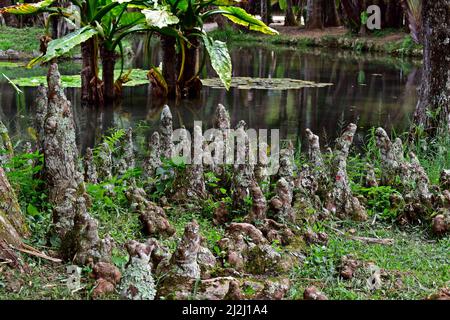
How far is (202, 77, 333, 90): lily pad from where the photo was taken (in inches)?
521

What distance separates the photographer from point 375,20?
25.6 m

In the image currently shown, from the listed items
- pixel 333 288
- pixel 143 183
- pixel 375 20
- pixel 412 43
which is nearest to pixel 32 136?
pixel 143 183

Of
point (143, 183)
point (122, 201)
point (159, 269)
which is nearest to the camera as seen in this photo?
point (159, 269)

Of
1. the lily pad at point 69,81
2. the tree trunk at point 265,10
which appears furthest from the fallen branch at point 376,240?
the tree trunk at point 265,10

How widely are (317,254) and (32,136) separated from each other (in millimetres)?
4855

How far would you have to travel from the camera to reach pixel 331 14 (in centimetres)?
3000

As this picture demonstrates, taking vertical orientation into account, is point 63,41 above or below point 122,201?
above

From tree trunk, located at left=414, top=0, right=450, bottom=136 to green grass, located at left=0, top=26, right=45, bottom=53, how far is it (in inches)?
538

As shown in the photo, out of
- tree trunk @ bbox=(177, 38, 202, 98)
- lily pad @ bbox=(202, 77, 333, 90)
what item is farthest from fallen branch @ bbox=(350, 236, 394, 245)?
lily pad @ bbox=(202, 77, 333, 90)

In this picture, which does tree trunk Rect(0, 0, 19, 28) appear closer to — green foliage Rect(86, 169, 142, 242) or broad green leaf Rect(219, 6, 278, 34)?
broad green leaf Rect(219, 6, 278, 34)

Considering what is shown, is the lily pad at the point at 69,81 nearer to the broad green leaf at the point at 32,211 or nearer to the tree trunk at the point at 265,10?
the broad green leaf at the point at 32,211

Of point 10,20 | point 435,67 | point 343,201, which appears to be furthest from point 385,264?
point 10,20

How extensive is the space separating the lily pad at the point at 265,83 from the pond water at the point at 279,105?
0.33 metres

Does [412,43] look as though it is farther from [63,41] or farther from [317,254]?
[317,254]
